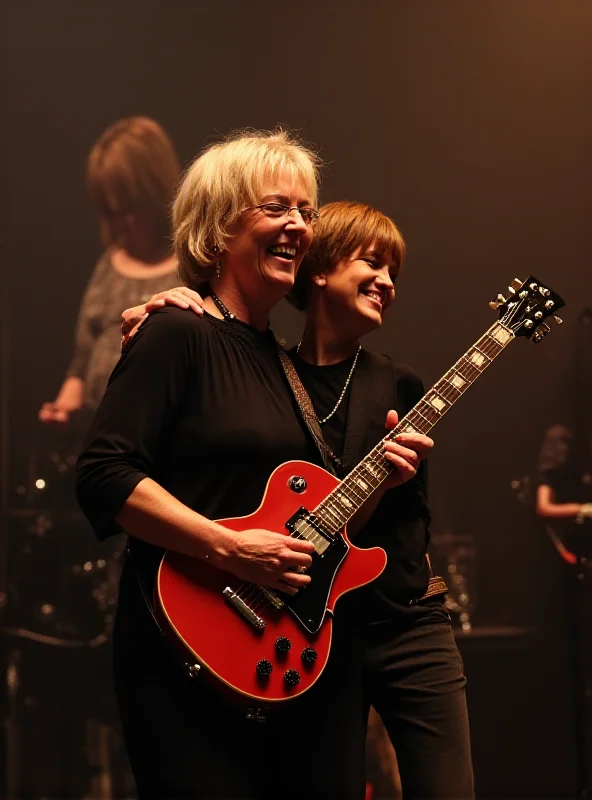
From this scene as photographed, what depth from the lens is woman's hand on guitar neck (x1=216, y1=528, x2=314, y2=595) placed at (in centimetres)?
188

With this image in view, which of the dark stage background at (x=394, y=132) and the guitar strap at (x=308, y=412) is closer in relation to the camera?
the guitar strap at (x=308, y=412)

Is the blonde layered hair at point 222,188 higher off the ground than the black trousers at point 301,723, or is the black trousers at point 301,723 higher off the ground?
the blonde layered hair at point 222,188

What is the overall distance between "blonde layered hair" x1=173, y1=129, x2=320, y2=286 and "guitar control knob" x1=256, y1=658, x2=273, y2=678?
895 mm

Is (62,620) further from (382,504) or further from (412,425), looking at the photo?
(412,425)

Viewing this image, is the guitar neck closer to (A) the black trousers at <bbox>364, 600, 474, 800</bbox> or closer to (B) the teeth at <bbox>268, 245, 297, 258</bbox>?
(A) the black trousers at <bbox>364, 600, 474, 800</bbox>

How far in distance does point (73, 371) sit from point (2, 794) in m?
1.85

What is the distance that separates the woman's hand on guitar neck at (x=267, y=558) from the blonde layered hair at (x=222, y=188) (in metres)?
0.67

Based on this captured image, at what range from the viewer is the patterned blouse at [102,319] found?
439 cm

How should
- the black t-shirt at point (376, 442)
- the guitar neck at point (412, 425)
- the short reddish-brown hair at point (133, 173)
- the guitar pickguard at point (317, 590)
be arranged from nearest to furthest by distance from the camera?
the guitar pickguard at point (317, 590), the guitar neck at point (412, 425), the black t-shirt at point (376, 442), the short reddish-brown hair at point (133, 173)

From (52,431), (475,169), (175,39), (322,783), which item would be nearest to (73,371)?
(52,431)

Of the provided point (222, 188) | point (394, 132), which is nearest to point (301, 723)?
point (222, 188)

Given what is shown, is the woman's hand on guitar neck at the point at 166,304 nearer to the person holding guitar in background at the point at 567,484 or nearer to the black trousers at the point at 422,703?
the black trousers at the point at 422,703

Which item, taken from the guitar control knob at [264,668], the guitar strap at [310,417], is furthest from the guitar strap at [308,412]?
the guitar control knob at [264,668]

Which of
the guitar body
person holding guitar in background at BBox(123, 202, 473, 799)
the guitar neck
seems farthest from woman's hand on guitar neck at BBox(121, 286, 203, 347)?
the guitar neck
